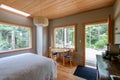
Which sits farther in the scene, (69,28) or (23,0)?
(69,28)

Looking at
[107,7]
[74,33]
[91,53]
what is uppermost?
[107,7]

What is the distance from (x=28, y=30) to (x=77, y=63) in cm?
325

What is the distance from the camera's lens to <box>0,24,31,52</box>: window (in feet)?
11.3

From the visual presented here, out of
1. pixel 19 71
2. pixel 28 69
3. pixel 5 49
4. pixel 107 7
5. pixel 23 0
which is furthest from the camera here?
pixel 5 49

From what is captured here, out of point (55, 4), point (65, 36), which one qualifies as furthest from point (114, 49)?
point (65, 36)

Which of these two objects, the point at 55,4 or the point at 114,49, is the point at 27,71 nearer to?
the point at 114,49

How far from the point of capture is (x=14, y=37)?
383 centimetres

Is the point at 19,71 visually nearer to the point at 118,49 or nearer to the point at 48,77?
the point at 48,77

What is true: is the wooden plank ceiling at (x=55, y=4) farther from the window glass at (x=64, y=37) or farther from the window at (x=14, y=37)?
the window glass at (x=64, y=37)

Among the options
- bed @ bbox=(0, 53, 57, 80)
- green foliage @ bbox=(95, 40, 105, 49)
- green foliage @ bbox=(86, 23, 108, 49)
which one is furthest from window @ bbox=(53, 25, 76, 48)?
bed @ bbox=(0, 53, 57, 80)

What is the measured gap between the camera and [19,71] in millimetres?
1549

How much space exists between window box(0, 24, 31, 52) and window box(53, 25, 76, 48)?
1.61 meters

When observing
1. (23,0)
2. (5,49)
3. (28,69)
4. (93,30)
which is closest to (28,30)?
(5,49)

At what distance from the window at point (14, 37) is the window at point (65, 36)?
1613mm
